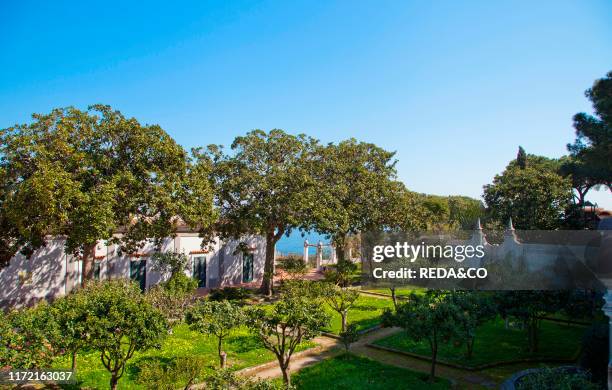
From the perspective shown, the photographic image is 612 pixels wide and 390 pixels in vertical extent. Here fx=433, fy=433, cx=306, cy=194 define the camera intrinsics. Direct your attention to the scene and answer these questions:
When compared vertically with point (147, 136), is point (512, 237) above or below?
below

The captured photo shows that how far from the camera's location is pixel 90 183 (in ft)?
59.3

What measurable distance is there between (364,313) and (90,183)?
1431cm

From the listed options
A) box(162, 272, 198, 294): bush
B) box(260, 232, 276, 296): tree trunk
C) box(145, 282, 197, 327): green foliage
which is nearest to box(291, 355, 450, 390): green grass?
box(145, 282, 197, 327): green foliage

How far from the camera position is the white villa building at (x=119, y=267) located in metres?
21.5

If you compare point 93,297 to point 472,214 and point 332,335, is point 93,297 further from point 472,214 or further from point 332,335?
point 472,214

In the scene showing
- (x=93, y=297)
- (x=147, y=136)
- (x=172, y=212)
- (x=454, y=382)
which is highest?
(x=147, y=136)

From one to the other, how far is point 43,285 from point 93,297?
13574 millimetres

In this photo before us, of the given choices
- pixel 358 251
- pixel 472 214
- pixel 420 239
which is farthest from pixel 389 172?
pixel 472 214

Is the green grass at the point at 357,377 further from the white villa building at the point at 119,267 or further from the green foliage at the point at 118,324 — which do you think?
the white villa building at the point at 119,267

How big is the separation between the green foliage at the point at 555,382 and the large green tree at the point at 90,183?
14.7 m

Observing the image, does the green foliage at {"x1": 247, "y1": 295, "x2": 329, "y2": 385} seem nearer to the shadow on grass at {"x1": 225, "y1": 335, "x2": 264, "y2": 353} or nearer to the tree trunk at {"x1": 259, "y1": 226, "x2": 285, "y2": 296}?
the shadow on grass at {"x1": 225, "y1": 335, "x2": 264, "y2": 353}

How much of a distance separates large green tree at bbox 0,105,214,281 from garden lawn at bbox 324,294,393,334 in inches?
311

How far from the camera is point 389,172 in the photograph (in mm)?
32062

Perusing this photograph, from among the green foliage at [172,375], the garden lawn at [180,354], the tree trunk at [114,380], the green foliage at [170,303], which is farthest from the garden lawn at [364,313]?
the tree trunk at [114,380]
